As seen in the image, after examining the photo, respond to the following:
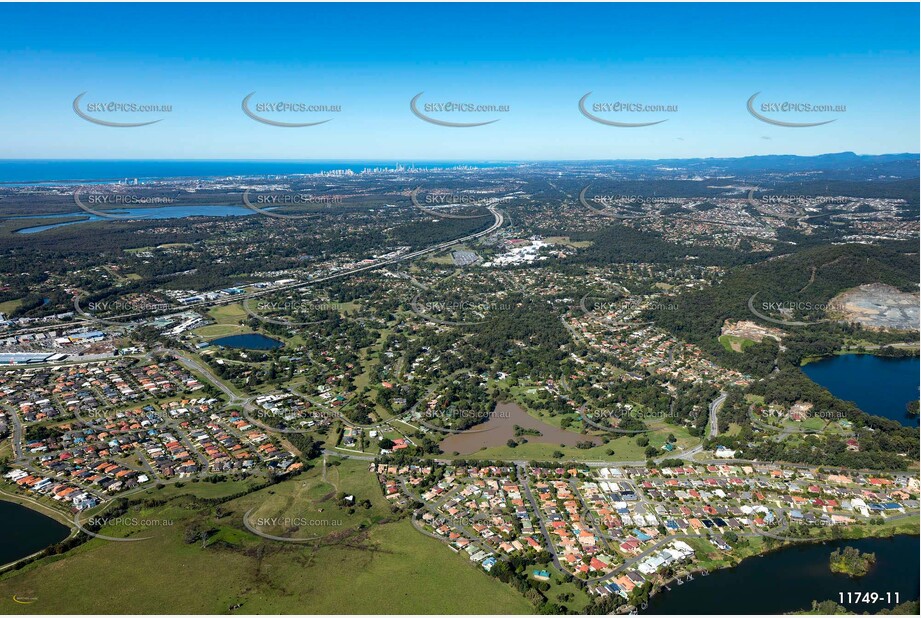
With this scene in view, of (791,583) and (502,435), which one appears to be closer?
(791,583)

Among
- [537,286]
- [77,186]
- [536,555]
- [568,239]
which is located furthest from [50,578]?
[77,186]

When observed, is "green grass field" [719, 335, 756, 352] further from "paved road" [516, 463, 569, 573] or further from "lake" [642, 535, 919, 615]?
"paved road" [516, 463, 569, 573]

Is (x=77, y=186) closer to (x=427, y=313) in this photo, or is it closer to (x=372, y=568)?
(x=427, y=313)

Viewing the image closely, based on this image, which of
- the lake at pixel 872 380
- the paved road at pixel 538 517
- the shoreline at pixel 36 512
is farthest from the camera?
the lake at pixel 872 380

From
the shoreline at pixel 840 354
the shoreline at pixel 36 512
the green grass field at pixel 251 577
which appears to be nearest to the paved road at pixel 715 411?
the shoreline at pixel 840 354

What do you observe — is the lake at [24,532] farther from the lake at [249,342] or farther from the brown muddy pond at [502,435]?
the lake at [249,342]

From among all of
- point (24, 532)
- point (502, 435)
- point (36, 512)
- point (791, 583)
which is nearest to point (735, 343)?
point (502, 435)

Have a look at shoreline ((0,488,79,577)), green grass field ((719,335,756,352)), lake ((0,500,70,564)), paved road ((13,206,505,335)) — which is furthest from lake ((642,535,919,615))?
paved road ((13,206,505,335))

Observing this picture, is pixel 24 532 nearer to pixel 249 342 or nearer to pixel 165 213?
pixel 249 342
